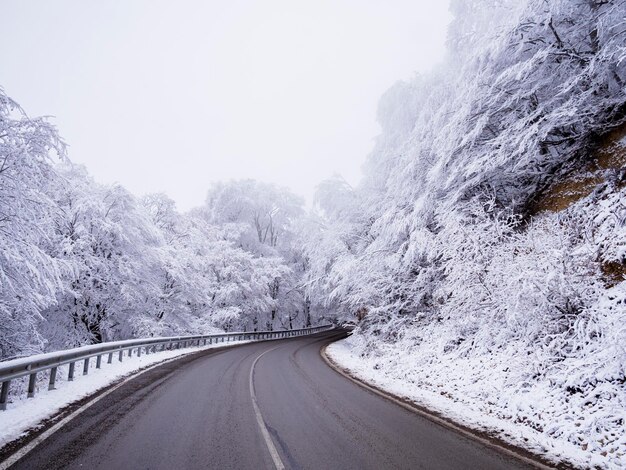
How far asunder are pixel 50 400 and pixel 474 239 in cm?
1019

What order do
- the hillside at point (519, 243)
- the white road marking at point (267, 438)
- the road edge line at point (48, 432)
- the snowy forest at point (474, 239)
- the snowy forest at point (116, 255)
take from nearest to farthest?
the road edge line at point (48, 432)
the white road marking at point (267, 438)
the hillside at point (519, 243)
the snowy forest at point (474, 239)
the snowy forest at point (116, 255)

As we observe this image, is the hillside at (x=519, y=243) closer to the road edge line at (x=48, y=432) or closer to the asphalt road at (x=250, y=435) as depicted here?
the asphalt road at (x=250, y=435)

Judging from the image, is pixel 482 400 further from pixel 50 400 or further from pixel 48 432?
pixel 50 400

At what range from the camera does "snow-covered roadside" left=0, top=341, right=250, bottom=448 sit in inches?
210

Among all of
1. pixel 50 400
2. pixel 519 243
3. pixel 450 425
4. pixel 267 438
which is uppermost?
pixel 519 243

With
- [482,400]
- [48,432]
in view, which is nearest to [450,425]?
[482,400]

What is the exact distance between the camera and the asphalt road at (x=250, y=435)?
461cm

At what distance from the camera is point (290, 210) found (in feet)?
132

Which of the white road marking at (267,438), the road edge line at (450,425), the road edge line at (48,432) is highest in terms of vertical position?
the road edge line at (48,432)

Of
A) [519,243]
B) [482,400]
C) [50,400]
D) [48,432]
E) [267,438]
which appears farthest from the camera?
[519,243]

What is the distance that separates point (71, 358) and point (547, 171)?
14.7m

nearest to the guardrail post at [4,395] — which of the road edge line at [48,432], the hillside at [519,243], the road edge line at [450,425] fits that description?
the road edge line at [48,432]

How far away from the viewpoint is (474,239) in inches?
366

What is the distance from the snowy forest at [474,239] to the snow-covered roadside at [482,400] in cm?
7
